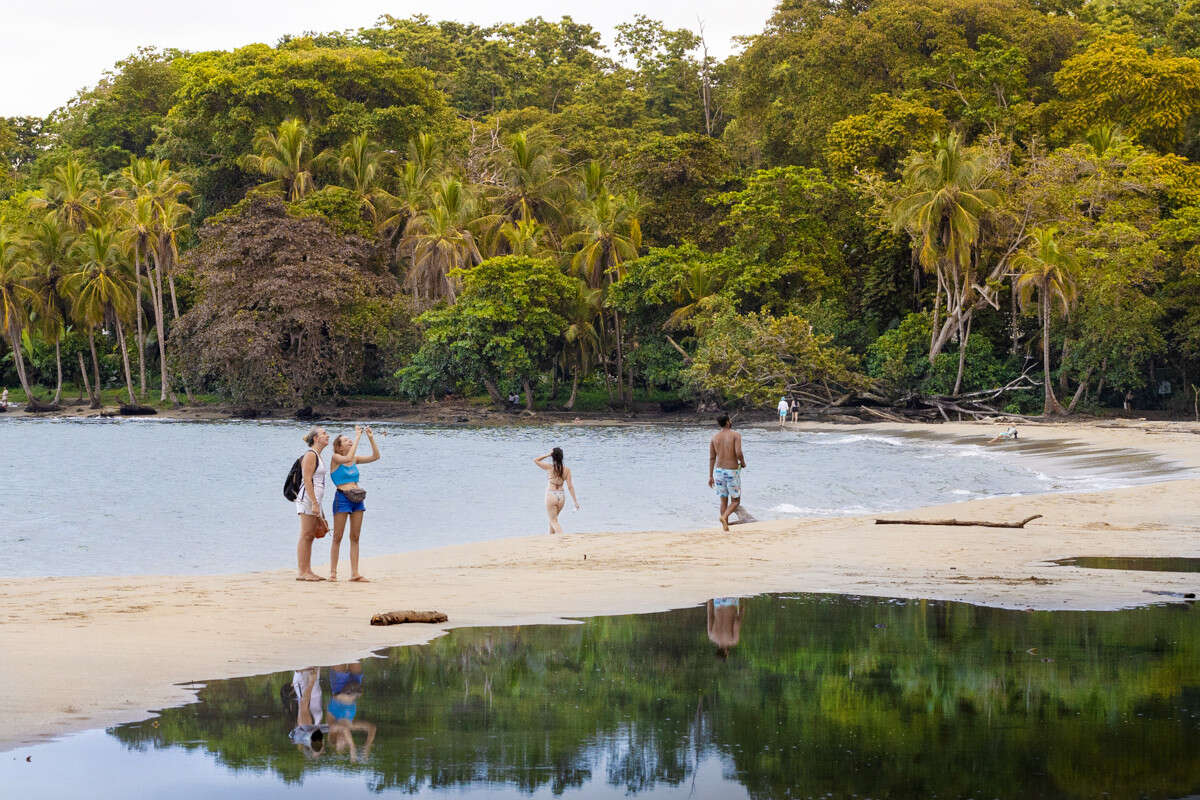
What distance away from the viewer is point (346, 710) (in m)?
5.82

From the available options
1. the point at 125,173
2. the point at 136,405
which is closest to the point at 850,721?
the point at 136,405

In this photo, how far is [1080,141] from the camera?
146ft

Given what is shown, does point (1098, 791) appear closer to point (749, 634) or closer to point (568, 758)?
point (568, 758)

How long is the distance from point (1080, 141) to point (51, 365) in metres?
49.0

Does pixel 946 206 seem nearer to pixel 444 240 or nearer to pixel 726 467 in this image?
pixel 444 240

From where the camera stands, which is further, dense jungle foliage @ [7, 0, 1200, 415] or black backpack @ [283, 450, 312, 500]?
dense jungle foliage @ [7, 0, 1200, 415]

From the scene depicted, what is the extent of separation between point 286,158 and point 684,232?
59.5ft

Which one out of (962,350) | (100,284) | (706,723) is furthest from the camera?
(100,284)

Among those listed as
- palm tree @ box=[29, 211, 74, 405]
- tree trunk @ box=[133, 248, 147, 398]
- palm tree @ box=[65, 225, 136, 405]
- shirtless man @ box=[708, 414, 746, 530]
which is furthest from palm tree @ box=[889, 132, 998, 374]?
palm tree @ box=[29, 211, 74, 405]

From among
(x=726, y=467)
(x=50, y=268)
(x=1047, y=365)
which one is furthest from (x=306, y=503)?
(x=50, y=268)

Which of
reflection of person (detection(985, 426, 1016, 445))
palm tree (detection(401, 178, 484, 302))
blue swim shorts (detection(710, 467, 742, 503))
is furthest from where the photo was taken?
palm tree (detection(401, 178, 484, 302))

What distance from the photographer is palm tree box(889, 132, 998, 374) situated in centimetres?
3984

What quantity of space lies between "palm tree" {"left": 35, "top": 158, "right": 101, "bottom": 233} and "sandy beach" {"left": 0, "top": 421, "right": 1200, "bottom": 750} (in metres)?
46.2

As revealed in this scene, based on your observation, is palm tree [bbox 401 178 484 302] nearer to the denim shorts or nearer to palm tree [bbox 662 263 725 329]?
palm tree [bbox 662 263 725 329]
